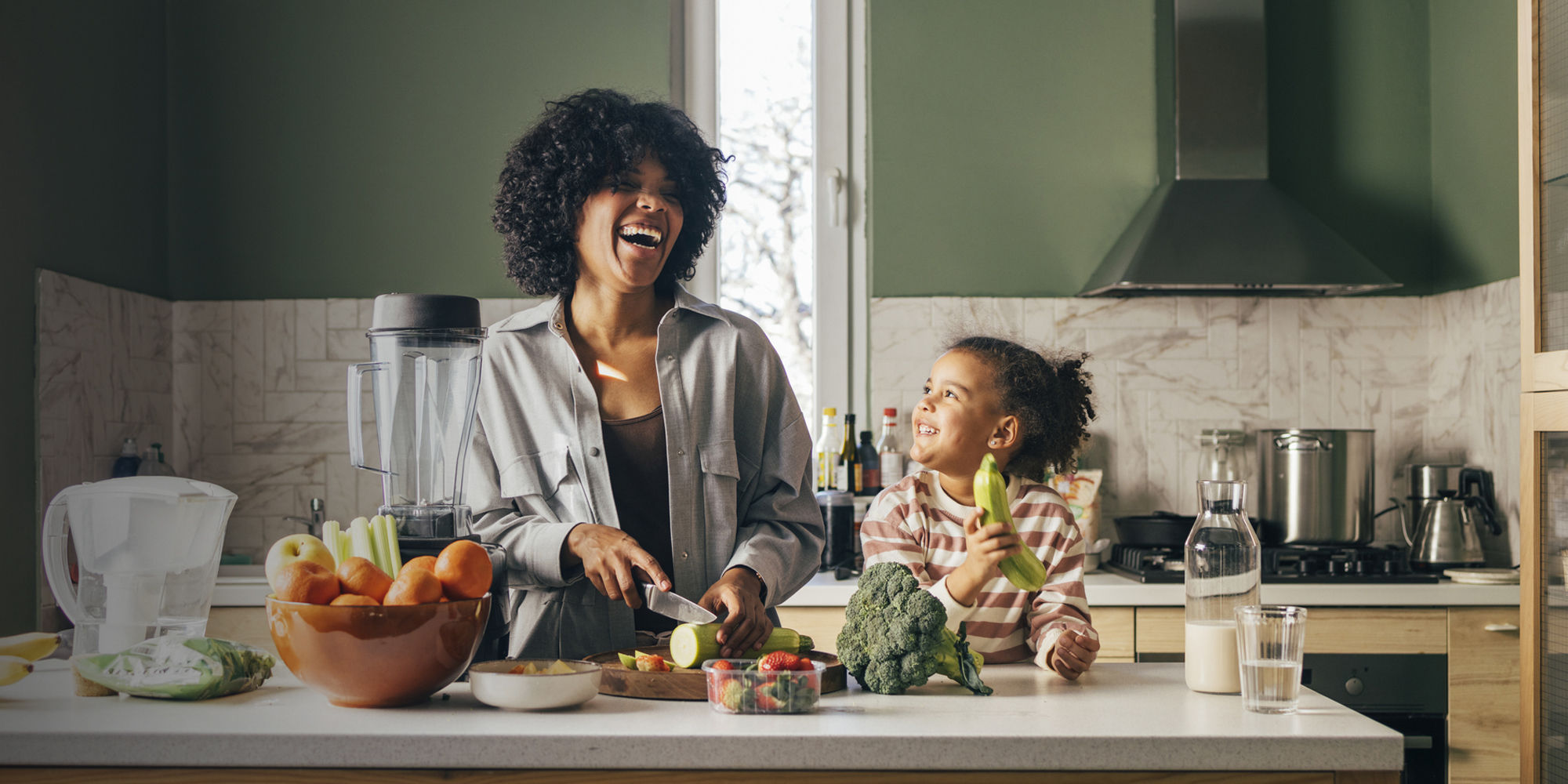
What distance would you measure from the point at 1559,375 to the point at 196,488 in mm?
2285

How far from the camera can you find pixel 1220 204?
3.08 meters

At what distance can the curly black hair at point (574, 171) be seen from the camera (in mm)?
1664

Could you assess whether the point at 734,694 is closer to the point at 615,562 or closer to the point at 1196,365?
the point at 615,562

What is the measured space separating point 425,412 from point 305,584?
0.38m

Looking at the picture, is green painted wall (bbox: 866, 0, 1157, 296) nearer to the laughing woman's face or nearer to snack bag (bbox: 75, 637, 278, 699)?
the laughing woman's face

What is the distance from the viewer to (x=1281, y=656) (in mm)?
1146

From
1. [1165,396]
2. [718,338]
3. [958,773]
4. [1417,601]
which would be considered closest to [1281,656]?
[958,773]

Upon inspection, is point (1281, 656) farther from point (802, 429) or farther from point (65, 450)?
point (65, 450)

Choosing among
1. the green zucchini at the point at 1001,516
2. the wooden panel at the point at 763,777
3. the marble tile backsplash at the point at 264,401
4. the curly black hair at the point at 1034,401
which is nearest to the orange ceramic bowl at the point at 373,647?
the wooden panel at the point at 763,777

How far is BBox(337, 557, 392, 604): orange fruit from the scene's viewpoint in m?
1.15

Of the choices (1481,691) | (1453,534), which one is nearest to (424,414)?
(1481,691)

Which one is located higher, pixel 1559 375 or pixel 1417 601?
pixel 1559 375

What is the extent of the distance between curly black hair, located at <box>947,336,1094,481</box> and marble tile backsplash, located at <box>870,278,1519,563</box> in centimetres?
136

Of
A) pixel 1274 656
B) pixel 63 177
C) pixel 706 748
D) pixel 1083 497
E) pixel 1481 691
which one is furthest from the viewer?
pixel 1083 497
